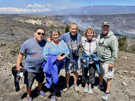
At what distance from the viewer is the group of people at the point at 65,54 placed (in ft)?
11.5

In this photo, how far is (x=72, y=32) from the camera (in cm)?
385

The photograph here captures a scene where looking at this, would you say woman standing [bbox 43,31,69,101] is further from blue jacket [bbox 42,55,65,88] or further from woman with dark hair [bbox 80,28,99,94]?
woman with dark hair [bbox 80,28,99,94]

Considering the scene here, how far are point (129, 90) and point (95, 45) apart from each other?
1.94 m

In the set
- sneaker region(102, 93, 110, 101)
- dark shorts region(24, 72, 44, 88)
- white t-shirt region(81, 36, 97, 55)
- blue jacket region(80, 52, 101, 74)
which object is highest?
white t-shirt region(81, 36, 97, 55)

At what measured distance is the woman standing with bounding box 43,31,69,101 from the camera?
354 cm

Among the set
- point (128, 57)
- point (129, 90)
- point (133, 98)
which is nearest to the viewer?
point (133, 98)

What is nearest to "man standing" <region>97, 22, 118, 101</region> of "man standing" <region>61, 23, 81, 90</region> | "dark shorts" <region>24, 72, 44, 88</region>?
"man standing" <region>61, 23, 81, 90</region>

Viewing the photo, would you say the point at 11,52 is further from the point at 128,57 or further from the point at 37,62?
the point at 128,57

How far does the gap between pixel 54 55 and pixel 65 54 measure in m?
0.26

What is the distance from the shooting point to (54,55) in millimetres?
3643

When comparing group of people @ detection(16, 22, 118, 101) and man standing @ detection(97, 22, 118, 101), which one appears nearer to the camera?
group of people @ detection(16, 22, 118, 101)

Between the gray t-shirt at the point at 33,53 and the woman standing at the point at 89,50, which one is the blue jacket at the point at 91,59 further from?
the gray t-shirt at the point at 33,53

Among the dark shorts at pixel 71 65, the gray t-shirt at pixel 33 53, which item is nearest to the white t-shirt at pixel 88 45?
the dark shorts at pixel 71 65

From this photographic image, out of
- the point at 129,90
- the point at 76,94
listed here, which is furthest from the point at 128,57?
the point at 76,94
